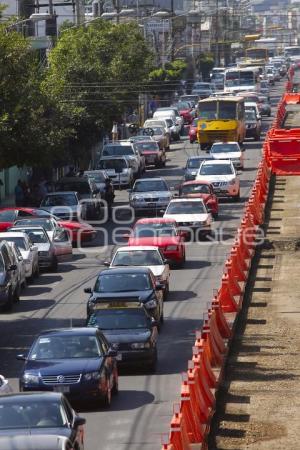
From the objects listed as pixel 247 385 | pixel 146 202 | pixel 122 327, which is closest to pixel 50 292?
pixel 122 327

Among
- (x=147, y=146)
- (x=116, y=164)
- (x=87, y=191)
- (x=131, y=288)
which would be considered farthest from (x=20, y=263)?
(x=147, y=146)

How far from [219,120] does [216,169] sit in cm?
1917

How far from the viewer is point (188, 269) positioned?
3972 cm

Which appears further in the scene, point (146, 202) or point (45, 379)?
Answer: point (146, 202)

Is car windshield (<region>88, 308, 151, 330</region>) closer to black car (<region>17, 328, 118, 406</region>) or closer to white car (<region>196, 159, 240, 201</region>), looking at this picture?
black car (<region>17, 328, 118, 406</region>)

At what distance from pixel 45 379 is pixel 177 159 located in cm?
5483

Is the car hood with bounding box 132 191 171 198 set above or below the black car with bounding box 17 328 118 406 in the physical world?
below

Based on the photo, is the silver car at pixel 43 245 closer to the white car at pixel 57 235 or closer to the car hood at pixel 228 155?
the white car at pixel 57 235

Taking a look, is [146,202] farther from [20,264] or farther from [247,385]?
[247,385]

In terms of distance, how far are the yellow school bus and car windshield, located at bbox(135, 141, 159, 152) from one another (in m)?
4.17

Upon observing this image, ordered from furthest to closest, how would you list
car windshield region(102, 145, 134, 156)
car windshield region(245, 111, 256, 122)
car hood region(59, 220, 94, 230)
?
1. car windshield region(245, 111, 256, 122)
2. car windshield region(102, 145, 134, 156)
3. car hood region(59, 220, 94, 230)

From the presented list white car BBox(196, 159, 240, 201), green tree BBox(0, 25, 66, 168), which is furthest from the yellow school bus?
green tree BBox(0, 25, 66, 168)

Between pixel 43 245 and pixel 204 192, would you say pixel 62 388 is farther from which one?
pixel 204 192

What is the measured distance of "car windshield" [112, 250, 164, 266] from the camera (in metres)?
34.5
